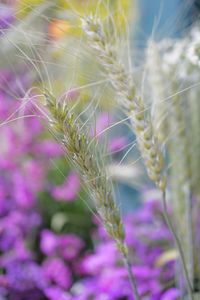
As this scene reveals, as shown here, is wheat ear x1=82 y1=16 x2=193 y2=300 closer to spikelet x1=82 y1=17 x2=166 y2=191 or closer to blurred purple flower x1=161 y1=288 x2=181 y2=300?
spikelet x1=82 y1=17 x2=166 y2=191

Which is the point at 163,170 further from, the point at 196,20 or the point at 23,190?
the point at 23,190

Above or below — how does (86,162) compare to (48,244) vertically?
above

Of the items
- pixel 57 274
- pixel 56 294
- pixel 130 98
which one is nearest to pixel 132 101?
pixel 130 98

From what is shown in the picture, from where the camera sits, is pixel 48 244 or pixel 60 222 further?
pixel 60 222

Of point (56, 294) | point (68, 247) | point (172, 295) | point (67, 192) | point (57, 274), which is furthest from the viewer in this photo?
point (67, 192)

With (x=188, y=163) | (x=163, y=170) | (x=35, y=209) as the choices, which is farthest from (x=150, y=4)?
(x=163, y=170)

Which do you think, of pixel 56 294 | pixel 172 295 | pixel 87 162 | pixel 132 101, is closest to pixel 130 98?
pixel 132 101

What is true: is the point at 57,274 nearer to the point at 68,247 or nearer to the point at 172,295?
the point at 68,247

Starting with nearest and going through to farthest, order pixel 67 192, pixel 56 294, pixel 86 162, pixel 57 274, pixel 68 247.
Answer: pixel 86 162 → pixel 56 294 → pixel 57 274 → pixel 68 247 → pixel 67 192
